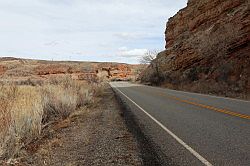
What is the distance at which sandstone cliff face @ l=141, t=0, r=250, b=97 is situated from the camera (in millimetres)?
28291

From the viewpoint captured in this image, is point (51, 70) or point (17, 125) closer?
point (17, 125)

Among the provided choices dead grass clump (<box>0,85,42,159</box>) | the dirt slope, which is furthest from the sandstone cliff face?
dead grass clump (<box>0,85,42,159</box>)

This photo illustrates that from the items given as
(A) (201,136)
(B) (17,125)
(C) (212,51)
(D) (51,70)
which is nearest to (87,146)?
(B) (17,125)

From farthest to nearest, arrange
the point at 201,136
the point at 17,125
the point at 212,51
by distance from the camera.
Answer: the point at 212,51 → the point at 201,136 → the point at 17,125

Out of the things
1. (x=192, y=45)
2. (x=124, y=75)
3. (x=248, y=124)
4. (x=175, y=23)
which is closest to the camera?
(x=248, y=124)

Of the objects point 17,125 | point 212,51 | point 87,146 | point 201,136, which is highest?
point 212,51

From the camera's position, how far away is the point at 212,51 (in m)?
34.4

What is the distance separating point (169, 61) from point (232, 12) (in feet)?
44.2

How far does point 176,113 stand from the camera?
43.4 ft

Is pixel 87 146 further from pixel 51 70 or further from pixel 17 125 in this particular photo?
pixel 51 70

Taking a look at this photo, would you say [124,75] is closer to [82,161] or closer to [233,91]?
[233,91]

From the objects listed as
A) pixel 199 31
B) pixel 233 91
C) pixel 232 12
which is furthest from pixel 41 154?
pixel 199 31

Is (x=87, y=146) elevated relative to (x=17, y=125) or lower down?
lower down

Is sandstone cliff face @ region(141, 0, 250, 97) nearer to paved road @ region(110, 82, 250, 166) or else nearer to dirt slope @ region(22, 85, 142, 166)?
paved road @ region(110, 82, 250, 166)
